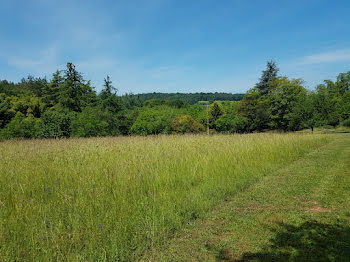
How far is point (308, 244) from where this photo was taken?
3035 millimetres

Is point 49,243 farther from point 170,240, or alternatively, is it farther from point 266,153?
point 266,153

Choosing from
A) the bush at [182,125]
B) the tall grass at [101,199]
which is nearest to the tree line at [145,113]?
the bush at [182,125]

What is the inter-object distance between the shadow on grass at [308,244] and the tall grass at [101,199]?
1.36 meters

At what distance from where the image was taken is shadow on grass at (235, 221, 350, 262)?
274 centimetres

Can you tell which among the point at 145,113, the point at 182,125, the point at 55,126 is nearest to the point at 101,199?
the point at 55,126

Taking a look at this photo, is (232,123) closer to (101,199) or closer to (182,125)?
(182,125)

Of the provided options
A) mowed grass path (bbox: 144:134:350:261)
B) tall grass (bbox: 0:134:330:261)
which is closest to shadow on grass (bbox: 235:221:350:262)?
mowed grass path (bbox: 144:134:350:261)

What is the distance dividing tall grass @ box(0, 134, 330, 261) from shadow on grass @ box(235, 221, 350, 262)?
136 centimetres

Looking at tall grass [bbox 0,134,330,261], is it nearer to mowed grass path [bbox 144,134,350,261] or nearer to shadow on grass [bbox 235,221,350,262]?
mowed grass path [bbox 144,134,350,261]

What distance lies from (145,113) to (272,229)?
27.6m

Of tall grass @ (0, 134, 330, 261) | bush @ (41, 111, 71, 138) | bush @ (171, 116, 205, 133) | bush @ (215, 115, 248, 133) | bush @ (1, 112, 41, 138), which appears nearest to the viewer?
tall grass @ (0, 134, 330, 261)

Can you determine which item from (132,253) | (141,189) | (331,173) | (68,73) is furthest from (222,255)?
(68,73)

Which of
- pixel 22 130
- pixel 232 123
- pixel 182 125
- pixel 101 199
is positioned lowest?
pixel 101 199

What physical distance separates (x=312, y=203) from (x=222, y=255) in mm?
2931
